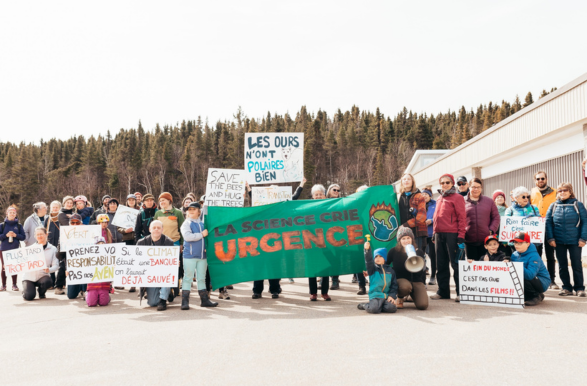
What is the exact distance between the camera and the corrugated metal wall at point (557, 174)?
13.4 meters

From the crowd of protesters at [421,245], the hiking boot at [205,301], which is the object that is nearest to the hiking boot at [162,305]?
the crowd of protesters at [421,245]

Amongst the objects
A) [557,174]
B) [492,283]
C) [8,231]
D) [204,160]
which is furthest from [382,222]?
[204,160]

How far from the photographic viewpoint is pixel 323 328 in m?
6.07

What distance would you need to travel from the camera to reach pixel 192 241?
8094 mm

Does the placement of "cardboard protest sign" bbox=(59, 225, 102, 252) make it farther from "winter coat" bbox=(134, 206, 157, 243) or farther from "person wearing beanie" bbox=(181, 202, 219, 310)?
"person wearing beanie" bbox=(181, 202, 219, 310)

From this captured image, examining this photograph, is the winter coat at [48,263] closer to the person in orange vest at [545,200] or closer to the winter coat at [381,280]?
the winter coat at [381,280]

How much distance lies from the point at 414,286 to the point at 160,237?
4.41 m

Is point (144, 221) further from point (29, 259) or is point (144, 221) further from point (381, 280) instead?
point (381, 280)

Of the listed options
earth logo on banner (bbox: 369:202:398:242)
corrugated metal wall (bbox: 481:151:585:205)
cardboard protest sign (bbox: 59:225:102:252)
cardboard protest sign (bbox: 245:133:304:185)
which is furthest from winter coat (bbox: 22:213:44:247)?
corrugated metal wall (bbox: 481:151:585:205)

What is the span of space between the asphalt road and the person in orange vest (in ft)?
4.73

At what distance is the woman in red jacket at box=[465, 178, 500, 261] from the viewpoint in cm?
825

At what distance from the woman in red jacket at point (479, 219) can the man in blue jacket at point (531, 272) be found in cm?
64

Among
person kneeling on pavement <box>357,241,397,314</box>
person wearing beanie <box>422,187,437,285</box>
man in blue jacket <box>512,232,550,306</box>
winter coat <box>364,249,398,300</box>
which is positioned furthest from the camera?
person wearing beanie <box>422,187,437,285</box>

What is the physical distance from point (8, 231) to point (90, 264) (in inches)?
137
